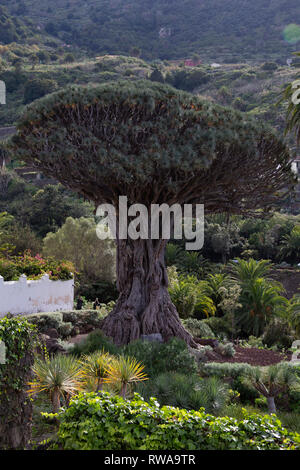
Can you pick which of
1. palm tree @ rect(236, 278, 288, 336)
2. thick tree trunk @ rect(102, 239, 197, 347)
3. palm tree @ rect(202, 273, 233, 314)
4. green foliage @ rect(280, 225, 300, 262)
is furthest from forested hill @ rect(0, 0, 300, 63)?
thick tree trunk @ rect(102, 239, 197, 347)

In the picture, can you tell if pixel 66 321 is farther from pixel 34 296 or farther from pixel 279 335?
pixel 279 335

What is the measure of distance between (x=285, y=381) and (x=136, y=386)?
3.20 meters

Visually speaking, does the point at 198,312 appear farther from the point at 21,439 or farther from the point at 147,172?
the point at 21,439

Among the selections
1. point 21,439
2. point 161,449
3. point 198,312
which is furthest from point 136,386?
point 198,312

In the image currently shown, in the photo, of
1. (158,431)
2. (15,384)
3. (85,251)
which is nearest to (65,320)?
(15,384)

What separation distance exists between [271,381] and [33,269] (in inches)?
357

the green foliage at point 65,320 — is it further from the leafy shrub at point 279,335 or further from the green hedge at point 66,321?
the leafy shrub at point 279,335

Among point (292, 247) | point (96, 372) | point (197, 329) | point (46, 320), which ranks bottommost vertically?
point (197, 329)

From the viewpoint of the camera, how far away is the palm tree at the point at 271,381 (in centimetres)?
959

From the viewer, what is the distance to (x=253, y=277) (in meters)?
23.5

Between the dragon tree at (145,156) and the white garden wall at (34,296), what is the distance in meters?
2.93

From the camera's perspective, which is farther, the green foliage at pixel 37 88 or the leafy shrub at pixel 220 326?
the green foliage at pixel 37 88

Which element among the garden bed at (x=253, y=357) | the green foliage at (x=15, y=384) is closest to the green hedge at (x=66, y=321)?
the garden bed at (x=253, y=357)

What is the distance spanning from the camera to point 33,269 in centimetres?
1602
